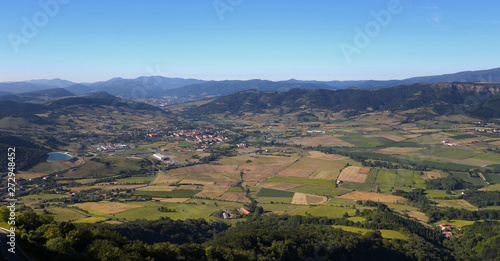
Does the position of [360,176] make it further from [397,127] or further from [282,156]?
[397,127]

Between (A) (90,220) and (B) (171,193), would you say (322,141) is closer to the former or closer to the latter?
(B) (171,193)

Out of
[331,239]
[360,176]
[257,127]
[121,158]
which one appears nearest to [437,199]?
[360,176]

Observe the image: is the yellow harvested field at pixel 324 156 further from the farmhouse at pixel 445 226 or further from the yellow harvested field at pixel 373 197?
the farmhouse at pixel 445 226

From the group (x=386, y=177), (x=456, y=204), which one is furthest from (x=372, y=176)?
(x=456, y=204)

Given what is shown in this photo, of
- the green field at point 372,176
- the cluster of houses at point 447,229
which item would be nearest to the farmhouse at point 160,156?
the green field at point 372,176

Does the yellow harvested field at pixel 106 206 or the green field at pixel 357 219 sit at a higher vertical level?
the yellow harvested field at pixel 106 206

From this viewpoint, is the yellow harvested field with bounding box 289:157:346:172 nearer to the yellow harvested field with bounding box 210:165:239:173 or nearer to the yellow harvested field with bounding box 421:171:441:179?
the yellow harvested field with bounding box 210:165:239:173
